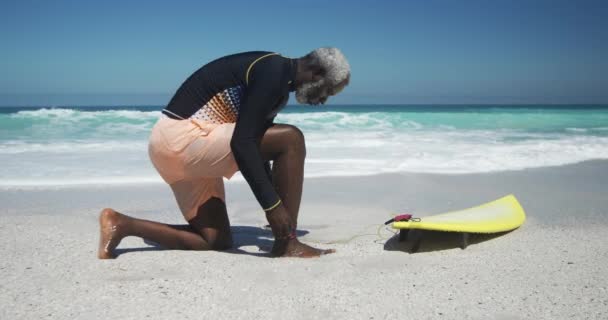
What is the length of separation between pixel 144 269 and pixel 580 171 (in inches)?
233

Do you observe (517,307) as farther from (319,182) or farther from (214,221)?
(319,182)

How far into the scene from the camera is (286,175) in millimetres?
2947

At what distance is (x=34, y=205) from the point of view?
473 cm

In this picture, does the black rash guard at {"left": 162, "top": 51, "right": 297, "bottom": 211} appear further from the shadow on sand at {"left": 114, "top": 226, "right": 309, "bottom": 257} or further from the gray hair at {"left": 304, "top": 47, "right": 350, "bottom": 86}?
the shadow on sand at {"left": 114, "top": 226, "right": 309, "bottom": 257}

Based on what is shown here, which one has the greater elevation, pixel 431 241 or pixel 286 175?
pixel 286 175

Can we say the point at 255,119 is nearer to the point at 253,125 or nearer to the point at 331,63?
the point at 253,125

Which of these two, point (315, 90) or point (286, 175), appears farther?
point (286, 175)

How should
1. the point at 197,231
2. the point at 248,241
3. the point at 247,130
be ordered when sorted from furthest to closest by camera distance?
the point at 248,241, the point at 197,231, the point at 247,130

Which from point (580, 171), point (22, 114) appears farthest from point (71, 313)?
point (22, 114)

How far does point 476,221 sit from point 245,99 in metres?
1.58

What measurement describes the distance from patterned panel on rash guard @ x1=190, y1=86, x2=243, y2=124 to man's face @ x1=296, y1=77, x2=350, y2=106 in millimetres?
300

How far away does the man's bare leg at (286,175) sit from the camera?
285 centimetres

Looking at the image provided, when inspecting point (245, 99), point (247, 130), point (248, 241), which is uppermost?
point (245, 99)

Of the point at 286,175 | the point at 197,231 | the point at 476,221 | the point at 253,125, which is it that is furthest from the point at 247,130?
the point at 476,221
